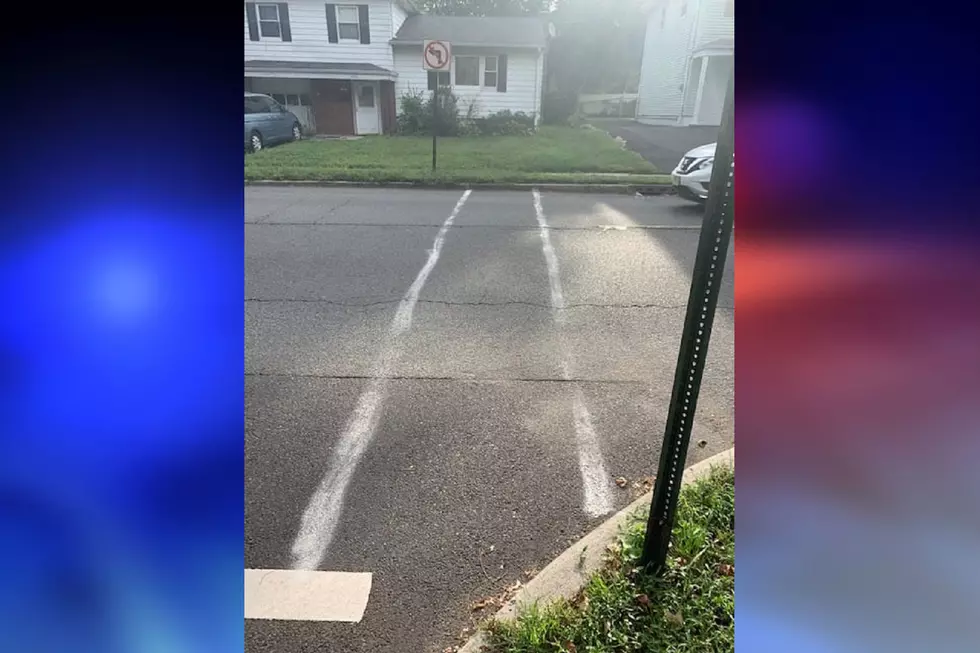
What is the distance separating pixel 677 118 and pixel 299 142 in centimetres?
915

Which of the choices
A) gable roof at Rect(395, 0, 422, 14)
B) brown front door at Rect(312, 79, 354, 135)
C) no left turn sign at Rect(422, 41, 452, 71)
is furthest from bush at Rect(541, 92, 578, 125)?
brown front door at Rect(312, 79, 354, 135)

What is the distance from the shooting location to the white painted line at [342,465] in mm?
2453

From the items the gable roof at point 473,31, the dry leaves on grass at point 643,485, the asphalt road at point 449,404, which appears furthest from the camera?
the gable roof at point 473,31

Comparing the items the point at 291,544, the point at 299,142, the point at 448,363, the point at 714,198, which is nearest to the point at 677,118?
the point at 448,363

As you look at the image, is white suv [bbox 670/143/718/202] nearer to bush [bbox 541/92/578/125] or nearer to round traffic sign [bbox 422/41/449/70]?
bush [bbox 541/92/578/125]

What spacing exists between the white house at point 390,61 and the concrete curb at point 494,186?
4.21ft

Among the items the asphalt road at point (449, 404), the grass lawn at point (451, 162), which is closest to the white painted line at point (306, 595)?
the asphalt road at point (449, 404)

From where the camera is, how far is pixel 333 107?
11109 mm

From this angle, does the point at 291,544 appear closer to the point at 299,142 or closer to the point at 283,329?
the point at 283,329

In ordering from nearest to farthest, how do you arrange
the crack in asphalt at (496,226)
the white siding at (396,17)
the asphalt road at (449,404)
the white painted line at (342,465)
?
the asphalt road at (449,404) → the white painted line at (342,465) → the white siding at (396,17) → the crack in asphalt at (496,226)

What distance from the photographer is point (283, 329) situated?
4719 mm

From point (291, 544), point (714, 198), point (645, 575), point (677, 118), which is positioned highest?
point (677, 118)

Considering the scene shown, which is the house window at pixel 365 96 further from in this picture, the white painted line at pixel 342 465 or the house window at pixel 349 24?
the white painted line at pixel 342 465
